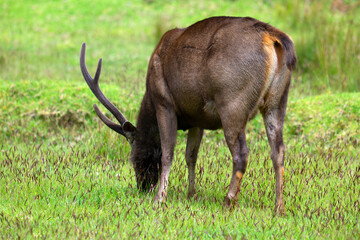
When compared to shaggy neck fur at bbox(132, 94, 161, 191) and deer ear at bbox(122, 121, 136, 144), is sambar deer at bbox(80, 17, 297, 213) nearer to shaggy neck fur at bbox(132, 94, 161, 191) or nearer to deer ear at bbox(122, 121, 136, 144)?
shaggy neck fur at bbox(132, 94, 161, 191)

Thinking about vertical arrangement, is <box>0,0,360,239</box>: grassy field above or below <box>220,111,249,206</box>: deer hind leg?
below

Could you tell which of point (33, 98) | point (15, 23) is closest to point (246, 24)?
point (33, 98)

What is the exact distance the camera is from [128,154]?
6.81 m

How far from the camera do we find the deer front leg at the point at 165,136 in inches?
209

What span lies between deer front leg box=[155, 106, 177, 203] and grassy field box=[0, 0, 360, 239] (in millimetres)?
204

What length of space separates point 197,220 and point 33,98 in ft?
15.4

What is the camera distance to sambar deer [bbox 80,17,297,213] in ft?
15.3

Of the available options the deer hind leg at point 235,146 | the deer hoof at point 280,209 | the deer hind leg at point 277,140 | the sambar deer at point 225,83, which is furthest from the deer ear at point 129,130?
the deer hoof at point 280,209

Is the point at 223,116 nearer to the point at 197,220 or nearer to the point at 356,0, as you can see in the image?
the point at 197,220

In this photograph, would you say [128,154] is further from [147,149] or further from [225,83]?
[225,83]

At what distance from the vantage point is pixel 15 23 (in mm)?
15164

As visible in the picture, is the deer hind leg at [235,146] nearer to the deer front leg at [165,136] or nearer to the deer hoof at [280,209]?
the deer hoof at [280,209]

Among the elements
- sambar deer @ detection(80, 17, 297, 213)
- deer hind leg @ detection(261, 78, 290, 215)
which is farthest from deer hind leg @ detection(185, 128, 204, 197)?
deer hind leg @ detection(261, 78, 290, 215)

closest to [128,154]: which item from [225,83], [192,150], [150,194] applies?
[192,150]
